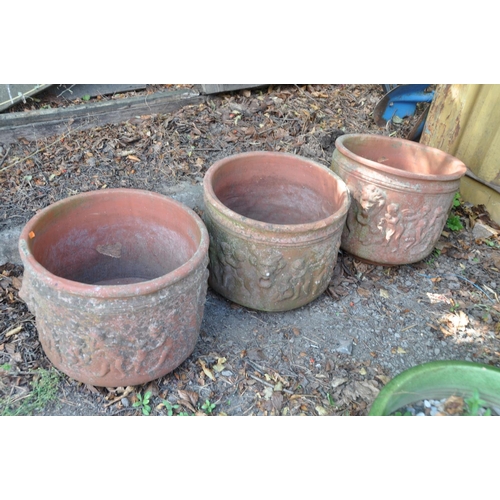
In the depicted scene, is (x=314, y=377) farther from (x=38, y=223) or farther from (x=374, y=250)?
(x=38, y=223)

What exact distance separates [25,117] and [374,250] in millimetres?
2522

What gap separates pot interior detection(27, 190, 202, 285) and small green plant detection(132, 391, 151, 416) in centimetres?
67

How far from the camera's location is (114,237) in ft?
8.05

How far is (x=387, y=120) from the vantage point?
3.99m

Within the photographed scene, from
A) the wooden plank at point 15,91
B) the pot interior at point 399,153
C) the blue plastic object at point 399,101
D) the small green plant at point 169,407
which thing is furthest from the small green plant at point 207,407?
the blue plastic object at point 399,101

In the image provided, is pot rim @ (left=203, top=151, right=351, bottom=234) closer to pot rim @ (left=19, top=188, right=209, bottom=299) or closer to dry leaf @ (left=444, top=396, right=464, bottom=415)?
pot rim @ (left=19, top=188, right=209, bottom=299)

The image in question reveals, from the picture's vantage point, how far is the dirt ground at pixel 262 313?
7.16ft

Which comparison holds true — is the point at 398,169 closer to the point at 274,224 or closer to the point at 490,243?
the point at 274,224

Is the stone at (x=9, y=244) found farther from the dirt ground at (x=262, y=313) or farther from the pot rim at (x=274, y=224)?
the pot rim at (x=274, y=224)

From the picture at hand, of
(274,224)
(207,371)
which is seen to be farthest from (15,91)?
(207,371)

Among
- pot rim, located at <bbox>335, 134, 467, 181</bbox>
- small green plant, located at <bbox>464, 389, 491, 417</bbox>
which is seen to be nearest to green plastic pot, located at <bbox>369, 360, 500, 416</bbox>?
small green plant, located at <bbox>464, 389, 491, 417</bbox>

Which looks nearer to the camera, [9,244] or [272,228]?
[272,228]

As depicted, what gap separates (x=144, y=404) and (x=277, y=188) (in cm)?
153

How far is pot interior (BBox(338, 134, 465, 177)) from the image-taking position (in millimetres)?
3016
